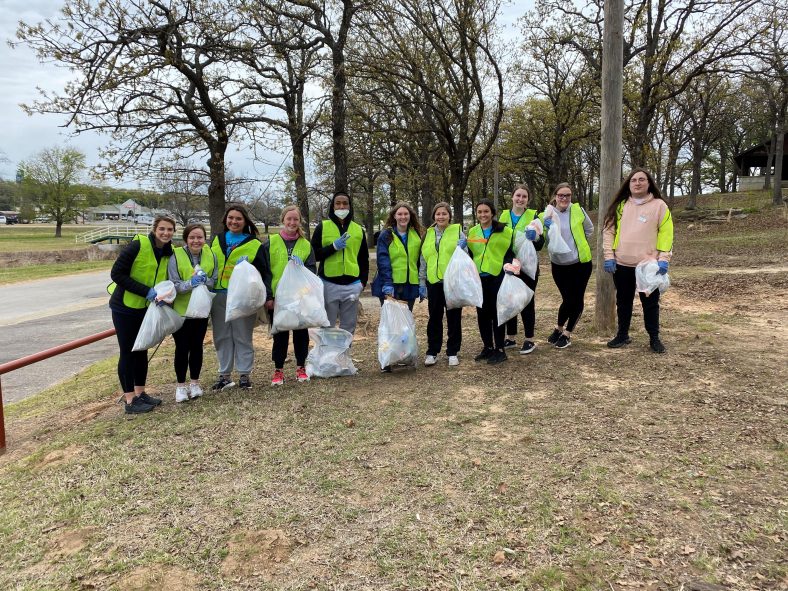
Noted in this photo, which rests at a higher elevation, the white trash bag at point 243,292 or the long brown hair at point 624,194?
the long brown hair at point 624,194

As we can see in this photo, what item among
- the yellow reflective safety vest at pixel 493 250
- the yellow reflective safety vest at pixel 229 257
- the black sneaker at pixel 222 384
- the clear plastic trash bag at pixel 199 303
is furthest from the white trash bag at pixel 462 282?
the black sneaker at pixel 222 384

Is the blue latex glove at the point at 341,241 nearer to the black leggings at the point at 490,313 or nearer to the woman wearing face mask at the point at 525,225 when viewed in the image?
the black leggings at the point at 490,313

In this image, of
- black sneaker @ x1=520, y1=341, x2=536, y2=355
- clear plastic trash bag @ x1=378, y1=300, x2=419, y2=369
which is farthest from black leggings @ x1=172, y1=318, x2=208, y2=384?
black sneaker @ x1=520, y1=341, x2=536, y2=355

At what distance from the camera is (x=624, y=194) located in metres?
4.84

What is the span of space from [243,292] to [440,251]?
1.79 m

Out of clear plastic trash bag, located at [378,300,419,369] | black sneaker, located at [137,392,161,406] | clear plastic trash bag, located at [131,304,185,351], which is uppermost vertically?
clear plastic trash bag, located at [131,304,185,351]

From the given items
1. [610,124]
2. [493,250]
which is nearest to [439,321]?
[493,250]

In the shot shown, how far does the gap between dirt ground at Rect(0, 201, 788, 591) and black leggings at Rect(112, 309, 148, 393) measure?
1.14 feet

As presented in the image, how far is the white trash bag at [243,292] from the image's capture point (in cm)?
A: 412

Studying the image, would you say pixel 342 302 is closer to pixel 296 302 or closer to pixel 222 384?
pixel 296 302

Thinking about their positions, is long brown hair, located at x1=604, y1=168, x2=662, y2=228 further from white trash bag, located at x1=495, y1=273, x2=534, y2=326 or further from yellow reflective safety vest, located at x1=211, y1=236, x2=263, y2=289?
yellow reflective safety vest, located at x1=211, y1=236, x2=263, y2=289

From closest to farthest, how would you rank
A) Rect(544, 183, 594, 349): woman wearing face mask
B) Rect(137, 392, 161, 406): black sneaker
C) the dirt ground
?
the dirt ground, Rect(137, 392, 161, 406): black sneaker, Rect(544, 183, 594, 349): woman wearing face mask

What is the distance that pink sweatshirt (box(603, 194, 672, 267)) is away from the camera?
15.0ft

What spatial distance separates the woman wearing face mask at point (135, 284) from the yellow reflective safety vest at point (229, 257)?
1.30 feet
